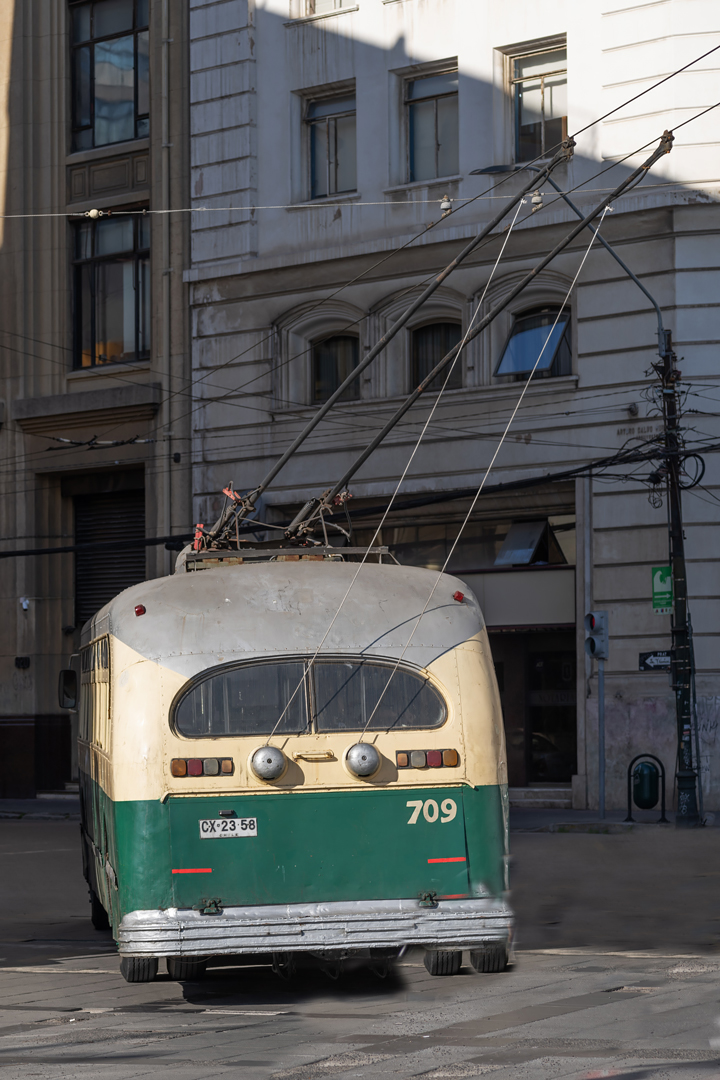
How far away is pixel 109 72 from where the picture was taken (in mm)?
32094

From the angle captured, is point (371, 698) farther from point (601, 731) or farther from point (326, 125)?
point (326, 125)

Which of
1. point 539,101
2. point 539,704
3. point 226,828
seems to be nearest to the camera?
point 226,828

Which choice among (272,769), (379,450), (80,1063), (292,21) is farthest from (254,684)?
(292,21)

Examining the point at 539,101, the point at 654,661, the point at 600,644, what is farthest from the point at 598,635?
the point at 539,101

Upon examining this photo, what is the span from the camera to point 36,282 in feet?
105

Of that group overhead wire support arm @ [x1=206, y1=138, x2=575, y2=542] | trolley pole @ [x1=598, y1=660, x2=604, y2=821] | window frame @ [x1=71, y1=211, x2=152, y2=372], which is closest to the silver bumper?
overhead wire support arm @ [x1=206, y1=138, x2=575, y2=542]

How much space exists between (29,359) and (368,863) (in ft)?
80.9

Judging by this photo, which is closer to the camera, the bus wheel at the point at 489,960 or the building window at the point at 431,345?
the bus wheel at the point at 489,960

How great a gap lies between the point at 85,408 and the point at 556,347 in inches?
407

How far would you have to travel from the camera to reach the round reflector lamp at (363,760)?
9094mm

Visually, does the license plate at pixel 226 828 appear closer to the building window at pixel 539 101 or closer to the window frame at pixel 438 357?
the window frame at pixel 438 357

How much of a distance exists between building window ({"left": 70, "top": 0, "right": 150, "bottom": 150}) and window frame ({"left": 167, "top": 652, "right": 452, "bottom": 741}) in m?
24.1

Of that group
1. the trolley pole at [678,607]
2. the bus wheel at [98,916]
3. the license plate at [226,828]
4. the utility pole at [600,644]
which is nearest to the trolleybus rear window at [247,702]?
the license plate at [226,828]

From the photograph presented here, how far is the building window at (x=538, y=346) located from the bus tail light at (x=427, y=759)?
16.9 m
